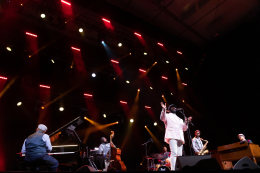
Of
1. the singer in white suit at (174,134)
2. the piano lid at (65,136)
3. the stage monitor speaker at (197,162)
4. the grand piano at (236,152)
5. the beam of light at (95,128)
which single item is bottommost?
the stage monitor speaker at (197,162)

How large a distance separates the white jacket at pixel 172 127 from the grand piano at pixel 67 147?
9.03 ft

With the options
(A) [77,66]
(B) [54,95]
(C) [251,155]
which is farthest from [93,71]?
(C) [251,155]

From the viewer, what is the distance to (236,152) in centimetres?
528

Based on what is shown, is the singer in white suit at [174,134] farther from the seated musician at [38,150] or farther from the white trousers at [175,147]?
the seated musician at [38,150]

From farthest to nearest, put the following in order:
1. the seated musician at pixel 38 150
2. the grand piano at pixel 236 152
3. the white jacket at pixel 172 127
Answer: the grand piano at pixel 236 152 → the white jacket at pixel 172 127 → the seated musician at pixel 38 150

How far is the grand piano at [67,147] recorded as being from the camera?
519cm

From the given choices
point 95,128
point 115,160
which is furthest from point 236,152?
point 95,128

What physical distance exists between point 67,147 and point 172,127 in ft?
10.7

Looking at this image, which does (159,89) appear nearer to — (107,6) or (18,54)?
(107,6)

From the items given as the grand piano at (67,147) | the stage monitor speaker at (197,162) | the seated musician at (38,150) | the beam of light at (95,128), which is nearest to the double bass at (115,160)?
the grand piano at (67,147)

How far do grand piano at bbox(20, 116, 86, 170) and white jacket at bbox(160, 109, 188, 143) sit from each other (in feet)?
9.03

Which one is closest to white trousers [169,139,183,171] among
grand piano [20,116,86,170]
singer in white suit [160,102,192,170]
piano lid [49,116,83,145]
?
singer in white suit [160,102,192,170]

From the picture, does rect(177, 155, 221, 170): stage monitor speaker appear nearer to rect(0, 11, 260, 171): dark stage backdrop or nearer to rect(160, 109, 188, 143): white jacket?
rect(160, 109, 188, 143): white jacket

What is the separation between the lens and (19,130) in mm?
7852
